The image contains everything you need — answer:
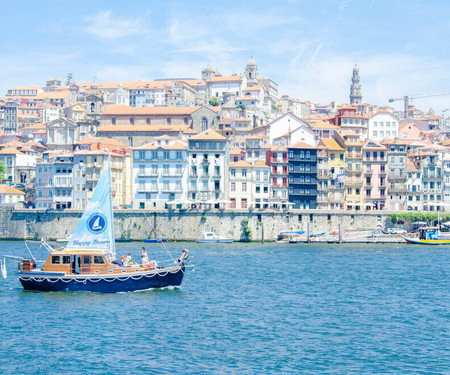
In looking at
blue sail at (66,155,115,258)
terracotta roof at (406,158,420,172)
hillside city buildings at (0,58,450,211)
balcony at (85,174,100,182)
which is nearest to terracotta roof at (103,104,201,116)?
hillside city buildings at (0,58,450,211)

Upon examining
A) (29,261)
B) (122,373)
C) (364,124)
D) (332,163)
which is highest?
(364,124)

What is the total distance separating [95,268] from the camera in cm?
4716

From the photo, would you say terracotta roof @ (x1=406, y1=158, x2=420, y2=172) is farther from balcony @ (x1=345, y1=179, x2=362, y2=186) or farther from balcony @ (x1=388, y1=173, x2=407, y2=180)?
balcony @ (x1=345, y1=179, x2=362, y2=186)

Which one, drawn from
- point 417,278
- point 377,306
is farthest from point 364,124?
point 377,306

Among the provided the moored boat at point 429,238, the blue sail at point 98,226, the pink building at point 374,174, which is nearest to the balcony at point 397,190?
the pink building at point 374,174

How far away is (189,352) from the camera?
1288 inches

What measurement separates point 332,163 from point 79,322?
75.5m

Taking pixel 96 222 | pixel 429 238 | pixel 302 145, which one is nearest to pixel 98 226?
pixel 96 222

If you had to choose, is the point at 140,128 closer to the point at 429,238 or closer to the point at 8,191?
the point at 8,191

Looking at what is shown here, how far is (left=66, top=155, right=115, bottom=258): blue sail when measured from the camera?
47.8 metres

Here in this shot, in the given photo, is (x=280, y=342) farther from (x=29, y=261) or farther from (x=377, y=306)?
(x=29, y=261)

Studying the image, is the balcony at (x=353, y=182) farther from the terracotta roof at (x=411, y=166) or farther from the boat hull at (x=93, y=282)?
the boat hull at (x=93, y=282)

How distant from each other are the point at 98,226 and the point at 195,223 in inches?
1810

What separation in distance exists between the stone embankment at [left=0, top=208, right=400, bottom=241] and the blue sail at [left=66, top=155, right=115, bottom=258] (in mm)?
45260
